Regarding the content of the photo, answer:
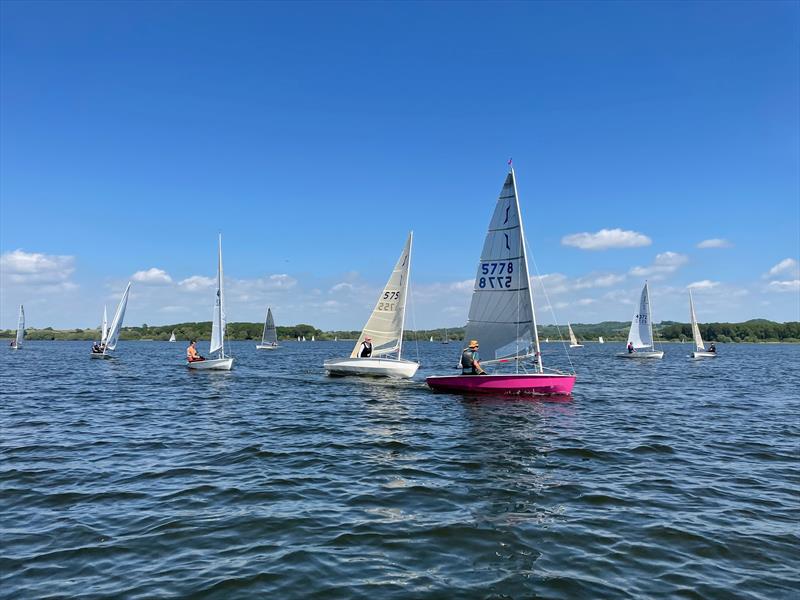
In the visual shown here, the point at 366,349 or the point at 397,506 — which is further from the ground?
the point at 366,349

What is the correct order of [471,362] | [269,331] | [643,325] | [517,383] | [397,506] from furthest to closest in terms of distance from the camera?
[269,331]
[643,325]
[471,362]
[517,383]
[397,506]

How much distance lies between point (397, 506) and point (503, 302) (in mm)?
17447

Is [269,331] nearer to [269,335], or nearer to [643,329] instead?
[269,335]

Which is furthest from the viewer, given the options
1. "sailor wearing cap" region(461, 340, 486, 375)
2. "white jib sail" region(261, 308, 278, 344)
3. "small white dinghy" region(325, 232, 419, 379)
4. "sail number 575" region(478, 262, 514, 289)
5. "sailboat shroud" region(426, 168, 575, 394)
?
"white jib sail" region(261, 308, 278, 344)

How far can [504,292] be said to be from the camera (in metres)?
25.5

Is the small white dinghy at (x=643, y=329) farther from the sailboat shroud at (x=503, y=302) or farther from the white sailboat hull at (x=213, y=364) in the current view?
the white sailboat hull at (x=213, y=364)

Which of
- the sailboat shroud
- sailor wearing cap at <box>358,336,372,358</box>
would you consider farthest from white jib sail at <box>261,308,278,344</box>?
the sailboat shroud

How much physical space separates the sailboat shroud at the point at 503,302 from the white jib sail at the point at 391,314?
295 inches

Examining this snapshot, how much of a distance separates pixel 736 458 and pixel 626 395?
1537 centimetres

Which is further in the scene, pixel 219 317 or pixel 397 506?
pixel 219 317

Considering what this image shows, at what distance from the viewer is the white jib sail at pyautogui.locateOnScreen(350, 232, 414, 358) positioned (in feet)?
108

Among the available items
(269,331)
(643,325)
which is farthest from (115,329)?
(643,325)

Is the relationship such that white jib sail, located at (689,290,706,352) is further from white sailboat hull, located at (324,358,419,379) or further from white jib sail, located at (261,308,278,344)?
white jib sail, located at (261,308,278,344)

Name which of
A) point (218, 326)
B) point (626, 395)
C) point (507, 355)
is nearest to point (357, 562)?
point (507, 355)
